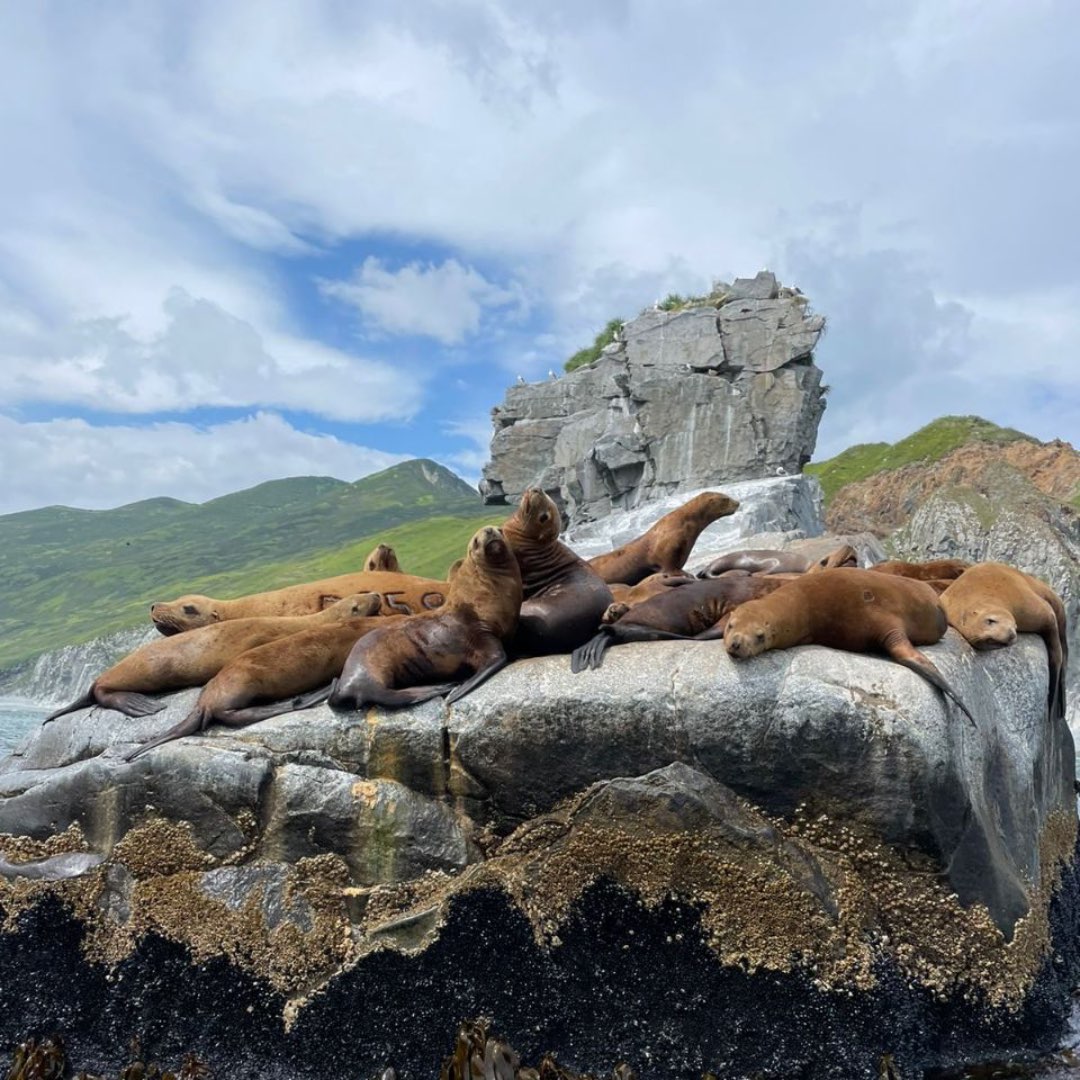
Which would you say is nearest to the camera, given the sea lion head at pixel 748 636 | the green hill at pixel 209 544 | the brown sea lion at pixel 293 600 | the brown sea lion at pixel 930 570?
the sea lion head at pixel 748 636

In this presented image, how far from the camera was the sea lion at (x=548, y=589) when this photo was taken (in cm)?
689

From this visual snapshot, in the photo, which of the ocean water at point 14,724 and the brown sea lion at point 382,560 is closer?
the brown sea lion at point 382,560

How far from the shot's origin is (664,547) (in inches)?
382

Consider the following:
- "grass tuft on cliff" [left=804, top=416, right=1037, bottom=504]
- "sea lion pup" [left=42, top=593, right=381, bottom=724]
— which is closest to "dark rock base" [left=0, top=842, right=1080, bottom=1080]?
"sea lion pup" [left=42, top=593, right=381, bottom=724]

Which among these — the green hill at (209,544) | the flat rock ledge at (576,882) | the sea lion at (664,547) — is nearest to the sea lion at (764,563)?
Result: the sea lion at (664,547)

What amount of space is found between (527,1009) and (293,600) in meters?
4.49

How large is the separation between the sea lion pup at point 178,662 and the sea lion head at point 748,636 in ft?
10.1

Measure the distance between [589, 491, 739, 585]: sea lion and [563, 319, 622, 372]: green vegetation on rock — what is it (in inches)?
1009

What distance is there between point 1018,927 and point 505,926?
2.79 metres

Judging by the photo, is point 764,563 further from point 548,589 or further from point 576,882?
point 576,882

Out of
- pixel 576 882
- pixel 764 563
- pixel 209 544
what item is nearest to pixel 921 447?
pixel 764 563

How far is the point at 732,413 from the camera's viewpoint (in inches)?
1154

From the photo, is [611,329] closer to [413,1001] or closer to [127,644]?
[413,1001]

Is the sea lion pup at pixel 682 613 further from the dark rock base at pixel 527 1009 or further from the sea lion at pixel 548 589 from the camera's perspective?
the dark rock base at pixel 527 1009
